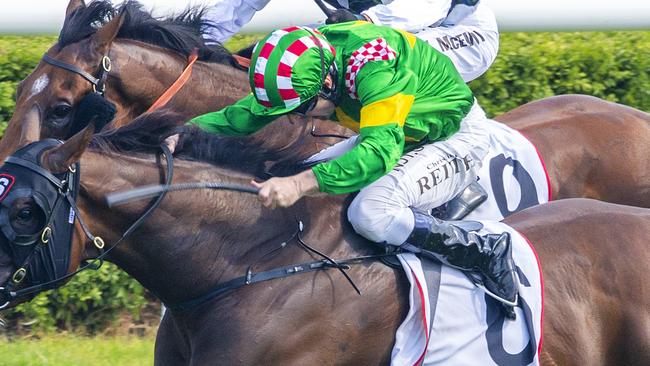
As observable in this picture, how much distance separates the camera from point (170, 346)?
3.66 meters

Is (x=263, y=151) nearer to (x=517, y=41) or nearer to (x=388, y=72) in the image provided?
(x=388, y=72)

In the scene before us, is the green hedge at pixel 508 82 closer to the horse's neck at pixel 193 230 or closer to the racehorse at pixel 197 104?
the racehorse at pixel 197 104

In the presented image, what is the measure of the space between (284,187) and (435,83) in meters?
0.70

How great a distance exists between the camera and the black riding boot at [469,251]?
358 centimetres

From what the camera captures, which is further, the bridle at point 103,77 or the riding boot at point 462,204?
the bridle at point 103,77

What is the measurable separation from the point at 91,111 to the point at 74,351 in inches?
57.5

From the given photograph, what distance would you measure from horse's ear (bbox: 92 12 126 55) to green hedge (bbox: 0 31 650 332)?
125 cm

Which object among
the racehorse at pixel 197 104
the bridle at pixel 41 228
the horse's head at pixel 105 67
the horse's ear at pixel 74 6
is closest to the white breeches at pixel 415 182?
the racehorse at pixel 197 104

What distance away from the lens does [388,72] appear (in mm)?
3488

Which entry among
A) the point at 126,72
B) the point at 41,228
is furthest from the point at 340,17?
the point at 41,228

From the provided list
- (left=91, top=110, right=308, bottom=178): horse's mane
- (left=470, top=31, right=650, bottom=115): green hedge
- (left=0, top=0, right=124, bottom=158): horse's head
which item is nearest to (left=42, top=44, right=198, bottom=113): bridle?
(left=0, top=0, right=124, bottom=158): horse's head

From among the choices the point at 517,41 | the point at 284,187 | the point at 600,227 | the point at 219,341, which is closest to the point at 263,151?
the point at 284,187

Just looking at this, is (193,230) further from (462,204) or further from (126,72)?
(126,72)

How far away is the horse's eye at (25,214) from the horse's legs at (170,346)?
0.65m
